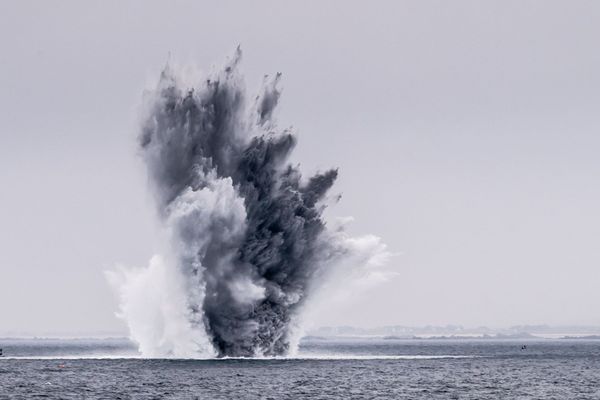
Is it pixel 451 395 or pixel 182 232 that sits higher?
pixel 182 232

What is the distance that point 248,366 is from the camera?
100562 mm

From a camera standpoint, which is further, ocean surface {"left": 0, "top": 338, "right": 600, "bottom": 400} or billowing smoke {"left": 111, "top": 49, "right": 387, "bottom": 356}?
billowing smoke {"left": 111, "top": 49, "right": 387, "bottom": 356}

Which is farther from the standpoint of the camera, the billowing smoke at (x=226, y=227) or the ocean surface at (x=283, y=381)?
the billowing smoke at (x=226, y=227)

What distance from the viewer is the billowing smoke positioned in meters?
107

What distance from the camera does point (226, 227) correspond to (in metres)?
108

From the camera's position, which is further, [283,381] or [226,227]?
[226,227]

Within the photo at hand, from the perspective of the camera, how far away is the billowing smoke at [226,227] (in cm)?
10681

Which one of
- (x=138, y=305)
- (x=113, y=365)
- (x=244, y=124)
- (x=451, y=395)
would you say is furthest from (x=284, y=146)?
(x=451, y=395)

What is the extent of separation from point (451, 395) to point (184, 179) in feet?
153

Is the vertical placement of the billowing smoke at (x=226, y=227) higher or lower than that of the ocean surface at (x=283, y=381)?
higher

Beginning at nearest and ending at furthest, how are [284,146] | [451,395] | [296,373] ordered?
[451,395]
[296,373]
[284,146]

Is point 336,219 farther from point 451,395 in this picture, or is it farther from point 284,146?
point 451,395

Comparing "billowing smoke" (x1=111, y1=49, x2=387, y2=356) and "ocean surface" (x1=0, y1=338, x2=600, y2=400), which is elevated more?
"billowing smoke" (x1=111, y1=49, x2=387, y2=356)

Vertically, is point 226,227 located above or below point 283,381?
above
